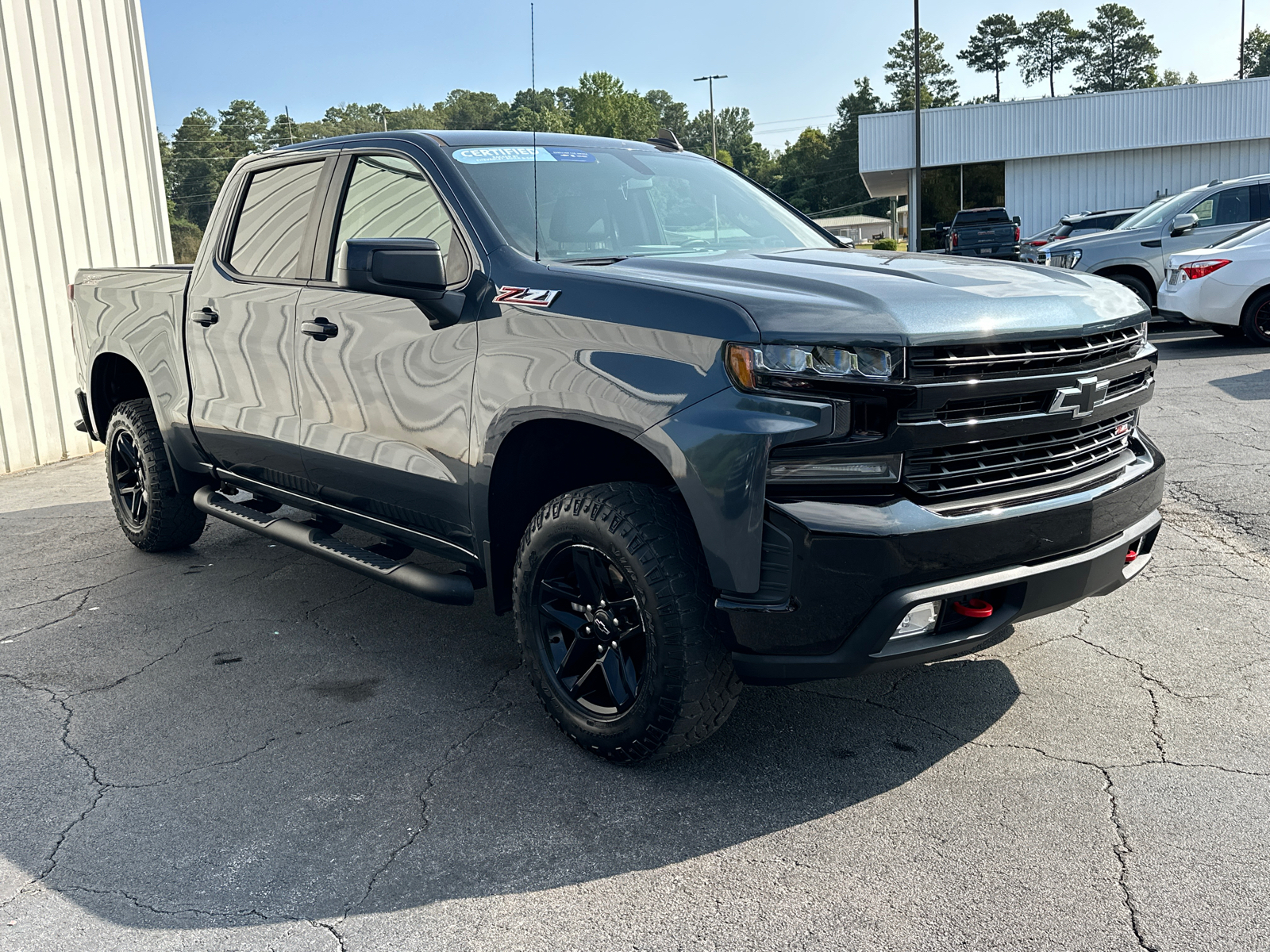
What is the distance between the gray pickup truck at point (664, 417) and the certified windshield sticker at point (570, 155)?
2 cm

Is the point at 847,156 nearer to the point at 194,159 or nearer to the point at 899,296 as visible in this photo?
the point at 194,159

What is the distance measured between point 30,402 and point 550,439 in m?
7.36

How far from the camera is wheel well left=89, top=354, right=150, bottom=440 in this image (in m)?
6.02

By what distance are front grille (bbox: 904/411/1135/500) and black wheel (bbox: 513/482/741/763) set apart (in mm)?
654

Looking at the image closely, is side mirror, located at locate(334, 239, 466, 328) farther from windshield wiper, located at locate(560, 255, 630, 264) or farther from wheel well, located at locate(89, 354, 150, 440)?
wheel well, located at locate(89, 354, 150, 440)

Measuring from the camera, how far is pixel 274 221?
15.5 feet

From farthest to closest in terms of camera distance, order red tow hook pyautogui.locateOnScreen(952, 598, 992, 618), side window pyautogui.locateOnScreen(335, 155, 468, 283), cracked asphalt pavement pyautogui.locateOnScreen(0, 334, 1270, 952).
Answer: side window pyautogui.locateOnScreen(335, 155, 468, 283) → red tow hook pyautogui.locateOnScreen(952, 598, 992, 618) → cracked asphalt pavement pyautogui.locateOnScreen(0, 334, 1270, 952)

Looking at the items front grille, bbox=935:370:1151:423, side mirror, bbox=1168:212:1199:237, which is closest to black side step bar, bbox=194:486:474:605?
front grille, bbox=935:370:1151:423

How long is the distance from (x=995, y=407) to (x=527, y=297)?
55.8 inches

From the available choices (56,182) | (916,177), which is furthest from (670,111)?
(56,182)

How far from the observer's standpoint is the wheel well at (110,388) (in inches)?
237

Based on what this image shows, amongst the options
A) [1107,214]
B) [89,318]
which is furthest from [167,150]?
[89,318]

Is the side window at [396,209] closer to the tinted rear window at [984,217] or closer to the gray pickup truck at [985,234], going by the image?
the gray pickup truck at [985,234]

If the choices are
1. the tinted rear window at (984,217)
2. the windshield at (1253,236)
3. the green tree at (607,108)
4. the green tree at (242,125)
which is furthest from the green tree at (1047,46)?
the windshield at (1253,236)
